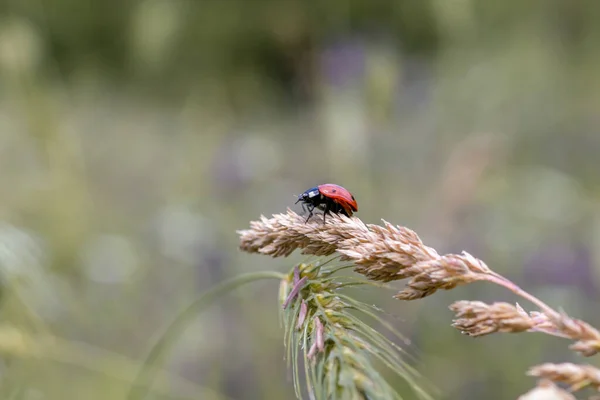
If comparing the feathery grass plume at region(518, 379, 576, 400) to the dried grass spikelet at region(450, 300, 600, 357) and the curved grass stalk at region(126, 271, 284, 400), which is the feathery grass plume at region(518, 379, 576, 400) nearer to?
the dried grass spikelet at region(450, 300, 600, 357)

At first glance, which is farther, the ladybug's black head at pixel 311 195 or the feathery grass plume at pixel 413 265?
the ladybug's black head at pixel 311 195

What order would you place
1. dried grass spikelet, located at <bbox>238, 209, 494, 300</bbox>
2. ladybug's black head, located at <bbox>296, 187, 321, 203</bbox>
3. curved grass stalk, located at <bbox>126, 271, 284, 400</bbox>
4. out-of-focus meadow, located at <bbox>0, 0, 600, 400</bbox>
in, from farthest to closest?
out-of-focus meadow, located at <bbox>0, 0, 600, 400</bbox> < ladybug's black head, located at <bbox>296, 187, 321, 203</bbox> < curved grass stalk, located at <bbox>126, 271, 284, 400</bbox> < dried grass spikelet, located at <bbox>238, 209, 494, 300</bbox>

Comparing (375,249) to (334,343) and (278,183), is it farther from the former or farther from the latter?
(278,183)

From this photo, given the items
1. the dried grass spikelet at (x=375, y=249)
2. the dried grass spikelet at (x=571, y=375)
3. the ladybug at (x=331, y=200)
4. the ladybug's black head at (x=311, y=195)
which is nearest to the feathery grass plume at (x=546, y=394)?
the dried grass spikelet at (x=571, y=375)

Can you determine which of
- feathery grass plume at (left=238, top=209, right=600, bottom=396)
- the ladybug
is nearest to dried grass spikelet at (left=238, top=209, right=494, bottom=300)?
feathery grass plume at (left=238, top=209, right=600, bottom=396)

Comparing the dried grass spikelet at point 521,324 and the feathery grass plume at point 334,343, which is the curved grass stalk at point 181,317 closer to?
the feathery grass plume at point 334,343
